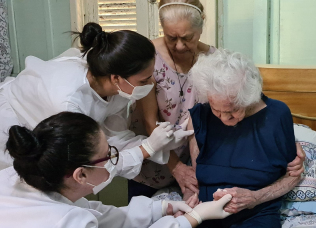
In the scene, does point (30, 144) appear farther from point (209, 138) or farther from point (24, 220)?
point (209, 138)

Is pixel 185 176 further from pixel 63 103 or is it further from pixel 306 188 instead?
pixel 63 103

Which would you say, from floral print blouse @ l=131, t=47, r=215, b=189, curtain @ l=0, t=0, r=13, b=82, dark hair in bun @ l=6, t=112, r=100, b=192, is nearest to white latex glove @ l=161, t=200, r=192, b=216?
floral print blouse @ l=131, t=47, r=215, b=189

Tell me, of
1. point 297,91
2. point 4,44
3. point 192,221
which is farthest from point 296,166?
point 4,44

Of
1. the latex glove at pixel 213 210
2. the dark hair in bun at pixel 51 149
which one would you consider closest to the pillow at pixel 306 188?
the latex glove at pixel 213 210

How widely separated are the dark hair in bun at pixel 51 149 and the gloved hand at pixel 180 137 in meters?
0.66

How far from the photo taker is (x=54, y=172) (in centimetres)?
111

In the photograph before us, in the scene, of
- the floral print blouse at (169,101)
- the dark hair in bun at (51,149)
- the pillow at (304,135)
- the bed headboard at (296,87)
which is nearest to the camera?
the dark hair in bun at (51,149)

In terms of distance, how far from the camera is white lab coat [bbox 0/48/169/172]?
1.52 m

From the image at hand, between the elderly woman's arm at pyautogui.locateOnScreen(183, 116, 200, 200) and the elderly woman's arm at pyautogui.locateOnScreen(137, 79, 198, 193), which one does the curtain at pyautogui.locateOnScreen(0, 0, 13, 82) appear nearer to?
the elderly woman's arm at pyautogui.locateOnScreen(137, 79, 198, 193)

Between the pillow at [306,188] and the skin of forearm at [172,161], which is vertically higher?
the skin of forearm at [172,161]

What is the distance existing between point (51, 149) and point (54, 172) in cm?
8

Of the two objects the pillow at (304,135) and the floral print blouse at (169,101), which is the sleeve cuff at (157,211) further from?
the pillow at (304,135)

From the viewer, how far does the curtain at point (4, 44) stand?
8.05 ft

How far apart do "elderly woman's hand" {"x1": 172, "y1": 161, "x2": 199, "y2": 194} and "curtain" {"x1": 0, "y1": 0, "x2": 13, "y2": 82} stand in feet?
4.84
